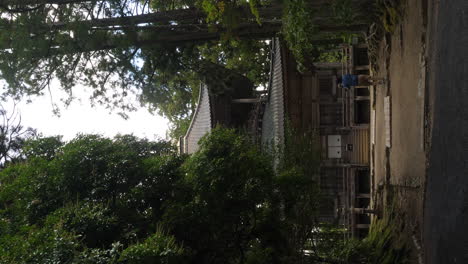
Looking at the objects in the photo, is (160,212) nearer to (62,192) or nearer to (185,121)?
(62,192)

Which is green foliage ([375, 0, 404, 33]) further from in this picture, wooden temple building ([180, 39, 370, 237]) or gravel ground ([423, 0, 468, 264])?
wooden temple building ([180, 39, 370, 237])

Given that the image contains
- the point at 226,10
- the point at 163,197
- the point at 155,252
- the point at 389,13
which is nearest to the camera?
the point at 155,252

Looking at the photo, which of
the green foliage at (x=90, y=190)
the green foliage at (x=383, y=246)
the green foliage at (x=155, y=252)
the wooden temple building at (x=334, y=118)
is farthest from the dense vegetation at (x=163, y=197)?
the wooden temple building at (x=334, y=118)

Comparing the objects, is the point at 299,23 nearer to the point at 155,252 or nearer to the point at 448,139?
the point at 448,139

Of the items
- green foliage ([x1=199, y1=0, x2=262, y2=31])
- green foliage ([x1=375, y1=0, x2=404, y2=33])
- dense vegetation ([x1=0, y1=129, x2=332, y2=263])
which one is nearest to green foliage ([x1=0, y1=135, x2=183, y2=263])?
dense vegetation ([x1=0, y1=129, x2=332, y2=263])

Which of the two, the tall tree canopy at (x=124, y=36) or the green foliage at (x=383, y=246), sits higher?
the tall tree canopy at (x=124, y=36)

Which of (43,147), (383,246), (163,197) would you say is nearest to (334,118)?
(383,246)

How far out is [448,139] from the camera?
7.82 m

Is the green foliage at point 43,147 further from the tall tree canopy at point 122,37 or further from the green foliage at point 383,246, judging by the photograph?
the green foliage at point 383,246

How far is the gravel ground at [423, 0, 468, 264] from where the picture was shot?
23.3 ft

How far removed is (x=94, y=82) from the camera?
582 inches

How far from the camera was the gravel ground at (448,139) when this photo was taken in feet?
23.3

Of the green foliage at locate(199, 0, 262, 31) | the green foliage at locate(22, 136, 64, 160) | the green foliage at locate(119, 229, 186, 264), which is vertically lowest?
the green foliage at locate(119, 229, 186, 264)

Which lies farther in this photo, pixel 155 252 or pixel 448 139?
pixel 155 252
